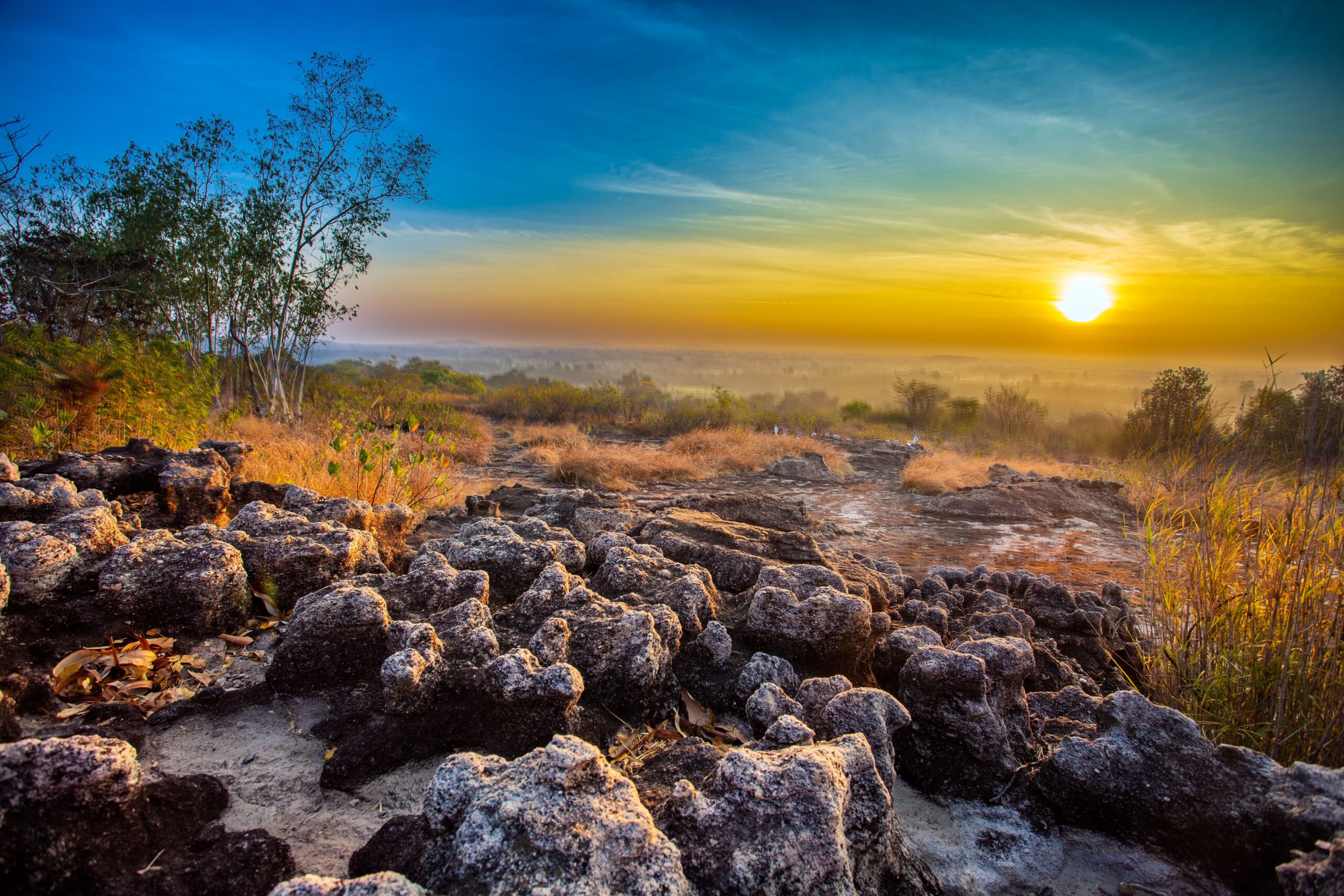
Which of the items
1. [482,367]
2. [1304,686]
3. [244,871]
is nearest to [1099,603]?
[1304,686]

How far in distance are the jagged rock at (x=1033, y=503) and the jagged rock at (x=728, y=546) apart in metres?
5.55

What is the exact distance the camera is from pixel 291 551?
9.77 ft

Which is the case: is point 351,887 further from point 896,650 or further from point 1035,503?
point 1035,503

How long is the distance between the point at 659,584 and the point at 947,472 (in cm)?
971

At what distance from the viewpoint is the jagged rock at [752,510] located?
16.9 feet

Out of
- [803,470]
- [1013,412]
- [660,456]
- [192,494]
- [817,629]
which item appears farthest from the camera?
[1013,412]

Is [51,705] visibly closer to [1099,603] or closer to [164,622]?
→ [164,622]

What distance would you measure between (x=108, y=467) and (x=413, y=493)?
2.28 metres

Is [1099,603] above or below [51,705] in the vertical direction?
below

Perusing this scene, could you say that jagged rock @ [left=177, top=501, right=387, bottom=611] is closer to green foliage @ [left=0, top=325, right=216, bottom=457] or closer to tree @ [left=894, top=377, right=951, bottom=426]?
green foliage @ [left=0, top=325, right=216, bottom=457]

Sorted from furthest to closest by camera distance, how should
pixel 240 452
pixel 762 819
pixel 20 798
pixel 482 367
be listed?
pixel 482 367, pixel 240 452, pixel 762 819, pixel 20 798

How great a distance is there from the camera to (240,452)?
210 inches

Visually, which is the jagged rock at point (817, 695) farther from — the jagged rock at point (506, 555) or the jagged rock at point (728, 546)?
the jagged rock at point (506, 555)

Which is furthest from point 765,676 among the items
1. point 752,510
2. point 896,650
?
point 752,510
